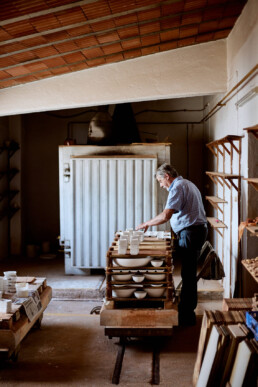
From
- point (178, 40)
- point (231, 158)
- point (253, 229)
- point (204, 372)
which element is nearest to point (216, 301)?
point (231, 158)

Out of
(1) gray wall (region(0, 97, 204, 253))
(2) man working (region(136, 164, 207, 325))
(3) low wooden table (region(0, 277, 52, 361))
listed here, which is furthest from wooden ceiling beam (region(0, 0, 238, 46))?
(1) gray wall (region(0, 97, 204, 253))

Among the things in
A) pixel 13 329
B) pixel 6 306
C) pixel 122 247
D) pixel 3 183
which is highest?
pixel 3 183

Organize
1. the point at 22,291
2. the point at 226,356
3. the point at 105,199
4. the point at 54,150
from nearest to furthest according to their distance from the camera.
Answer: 1. the point at 226,356
2. the point at 22,291
3. the point at 105,199
4. the point at 54,150

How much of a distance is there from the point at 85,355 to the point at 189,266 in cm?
150

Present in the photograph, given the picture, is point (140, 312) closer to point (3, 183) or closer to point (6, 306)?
point (6, 306)

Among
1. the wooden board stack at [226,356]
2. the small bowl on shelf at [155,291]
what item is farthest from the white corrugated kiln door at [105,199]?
the wooden board stack at [226,356]

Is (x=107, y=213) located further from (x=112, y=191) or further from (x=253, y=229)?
(x=253, y=229)

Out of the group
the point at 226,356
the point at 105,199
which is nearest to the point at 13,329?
the point at 226,356

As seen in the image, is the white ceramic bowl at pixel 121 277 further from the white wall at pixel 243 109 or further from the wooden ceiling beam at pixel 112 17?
the wooden ceiling beam at pixel 112 17

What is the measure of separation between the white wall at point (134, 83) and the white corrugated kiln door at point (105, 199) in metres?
1.12

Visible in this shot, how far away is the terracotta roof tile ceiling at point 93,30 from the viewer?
13.2 ft

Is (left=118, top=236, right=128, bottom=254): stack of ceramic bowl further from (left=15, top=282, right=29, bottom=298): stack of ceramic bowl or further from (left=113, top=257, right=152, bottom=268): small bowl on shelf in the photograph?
(left=15, top=282, right=29, bottom=298): stack of ceramic bowl

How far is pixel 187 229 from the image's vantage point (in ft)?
16.2

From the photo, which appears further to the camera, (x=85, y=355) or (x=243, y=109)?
(x=243, y=109)
